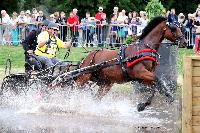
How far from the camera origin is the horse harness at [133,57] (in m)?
12.4

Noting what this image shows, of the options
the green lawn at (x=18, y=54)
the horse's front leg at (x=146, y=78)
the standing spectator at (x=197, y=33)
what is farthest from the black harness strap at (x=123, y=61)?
the standing spectator at (x=197, y=33)

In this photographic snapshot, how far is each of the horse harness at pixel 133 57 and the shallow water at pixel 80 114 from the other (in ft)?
2.83

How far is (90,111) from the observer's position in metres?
12.7

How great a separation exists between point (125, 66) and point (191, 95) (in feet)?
16.5

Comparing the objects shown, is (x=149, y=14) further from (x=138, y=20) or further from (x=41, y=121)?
(x=41, y=121)

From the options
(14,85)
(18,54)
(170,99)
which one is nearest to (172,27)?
(170,99)

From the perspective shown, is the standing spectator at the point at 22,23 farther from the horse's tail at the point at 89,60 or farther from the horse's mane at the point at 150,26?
the horse's mane at the point at 150,26

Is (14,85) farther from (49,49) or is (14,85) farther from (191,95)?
(191,95)

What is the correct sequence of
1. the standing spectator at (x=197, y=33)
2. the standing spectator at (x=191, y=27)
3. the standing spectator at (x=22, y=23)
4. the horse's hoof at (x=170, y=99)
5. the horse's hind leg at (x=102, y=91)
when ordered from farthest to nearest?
the standing spectator at (x=22, y=23), the standing spectator at (x=191, y=27), the standing spectator at (x=197, y=33), the horse's hind leg at (x=102, y=91), the horse's hoof at (x=170, y=99)

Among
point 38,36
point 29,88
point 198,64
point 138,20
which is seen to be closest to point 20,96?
point 29,88

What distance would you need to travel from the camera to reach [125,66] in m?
12.7

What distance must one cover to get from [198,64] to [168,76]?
712 cm

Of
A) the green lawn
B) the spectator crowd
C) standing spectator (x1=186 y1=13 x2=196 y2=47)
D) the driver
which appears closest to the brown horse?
the driver

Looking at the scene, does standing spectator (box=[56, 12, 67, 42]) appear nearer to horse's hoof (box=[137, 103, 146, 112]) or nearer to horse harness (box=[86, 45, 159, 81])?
horse harness (box=[86, 45, 159, 81])
